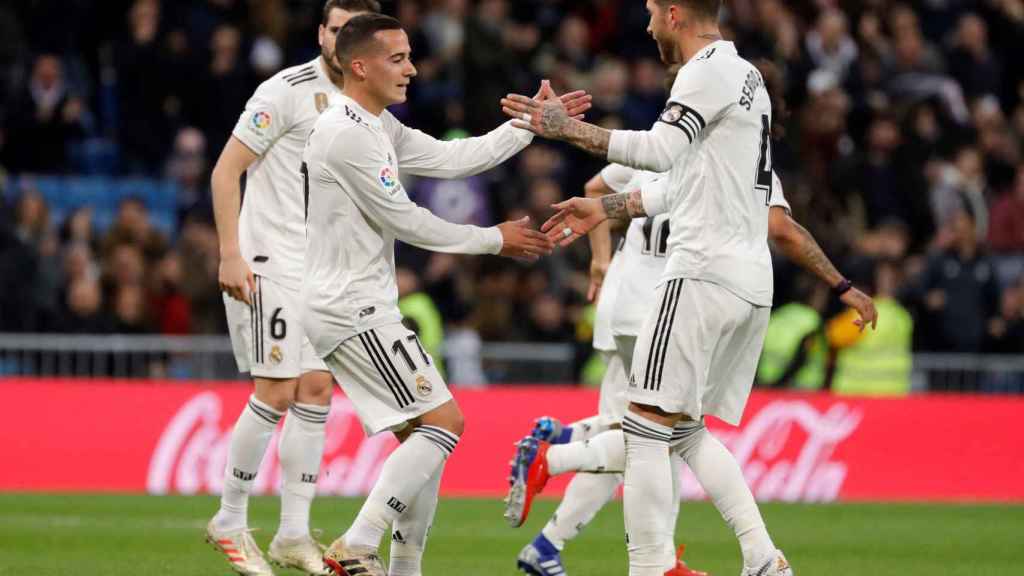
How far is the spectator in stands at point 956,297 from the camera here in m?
17.9

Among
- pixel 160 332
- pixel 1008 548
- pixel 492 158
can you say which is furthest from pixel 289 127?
pixel 160 332

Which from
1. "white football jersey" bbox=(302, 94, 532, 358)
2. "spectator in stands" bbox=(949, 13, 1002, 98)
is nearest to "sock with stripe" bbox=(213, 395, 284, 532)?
"white football jersey" bbox=(302, 94, 532, 358)

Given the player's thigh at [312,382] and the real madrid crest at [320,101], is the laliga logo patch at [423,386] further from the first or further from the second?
the real madrid crest at [320,101]

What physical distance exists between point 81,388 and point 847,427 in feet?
21.1

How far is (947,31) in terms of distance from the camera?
73.5 feet

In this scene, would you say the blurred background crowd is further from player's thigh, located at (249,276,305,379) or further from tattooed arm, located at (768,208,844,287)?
tattooed arm, located at (768,208,844,287)

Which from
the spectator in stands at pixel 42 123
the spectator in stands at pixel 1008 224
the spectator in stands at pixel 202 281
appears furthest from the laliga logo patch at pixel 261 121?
the spectator in stands at pixel 1008 224

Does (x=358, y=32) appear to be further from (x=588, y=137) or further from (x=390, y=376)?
(x=390, y=376)

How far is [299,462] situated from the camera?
365 inches

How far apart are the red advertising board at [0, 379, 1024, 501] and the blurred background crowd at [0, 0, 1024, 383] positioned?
3.31 feet

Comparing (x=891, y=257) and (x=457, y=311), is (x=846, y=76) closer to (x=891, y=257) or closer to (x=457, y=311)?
(x=891, y=257)

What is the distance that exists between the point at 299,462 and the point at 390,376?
158cm

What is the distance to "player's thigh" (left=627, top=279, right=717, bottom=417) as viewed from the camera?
7703 millimetres

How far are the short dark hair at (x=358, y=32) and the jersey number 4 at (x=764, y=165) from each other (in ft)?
5.38
